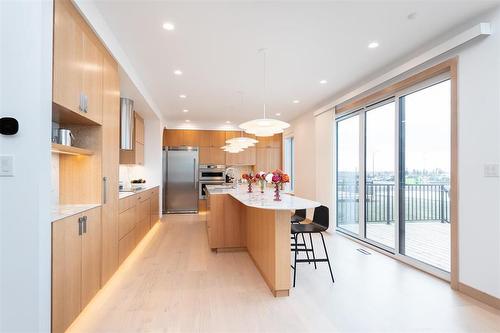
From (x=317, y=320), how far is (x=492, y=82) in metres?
2.61

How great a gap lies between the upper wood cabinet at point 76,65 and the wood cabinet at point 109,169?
188 millimetres

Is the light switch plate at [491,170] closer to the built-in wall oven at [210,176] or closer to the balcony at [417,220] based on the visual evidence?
the balcony at [417,220]

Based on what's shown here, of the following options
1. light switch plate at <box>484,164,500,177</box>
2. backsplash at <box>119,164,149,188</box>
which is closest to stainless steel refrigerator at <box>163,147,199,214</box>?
backsplash at <box>119,164,149,188</box>

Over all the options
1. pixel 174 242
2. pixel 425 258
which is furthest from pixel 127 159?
pixel 425 258

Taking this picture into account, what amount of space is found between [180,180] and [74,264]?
18.0 feet

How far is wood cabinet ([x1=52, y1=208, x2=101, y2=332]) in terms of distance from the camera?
1.81 m

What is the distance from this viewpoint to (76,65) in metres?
2.13

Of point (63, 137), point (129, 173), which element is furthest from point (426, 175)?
point (129, 173)

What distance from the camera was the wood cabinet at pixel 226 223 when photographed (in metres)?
4.03

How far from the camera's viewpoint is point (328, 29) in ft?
8.99

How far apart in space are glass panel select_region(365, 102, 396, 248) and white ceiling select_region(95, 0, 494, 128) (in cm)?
A: 70

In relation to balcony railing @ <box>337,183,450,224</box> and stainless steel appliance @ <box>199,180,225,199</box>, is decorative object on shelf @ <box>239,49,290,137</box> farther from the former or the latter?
stainless steel appliance @ <box>199,180,225,199</box>

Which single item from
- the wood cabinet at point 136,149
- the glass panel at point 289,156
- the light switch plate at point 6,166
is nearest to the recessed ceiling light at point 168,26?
the light switch plate at point 6,166

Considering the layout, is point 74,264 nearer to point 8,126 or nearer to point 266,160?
point 8,126
